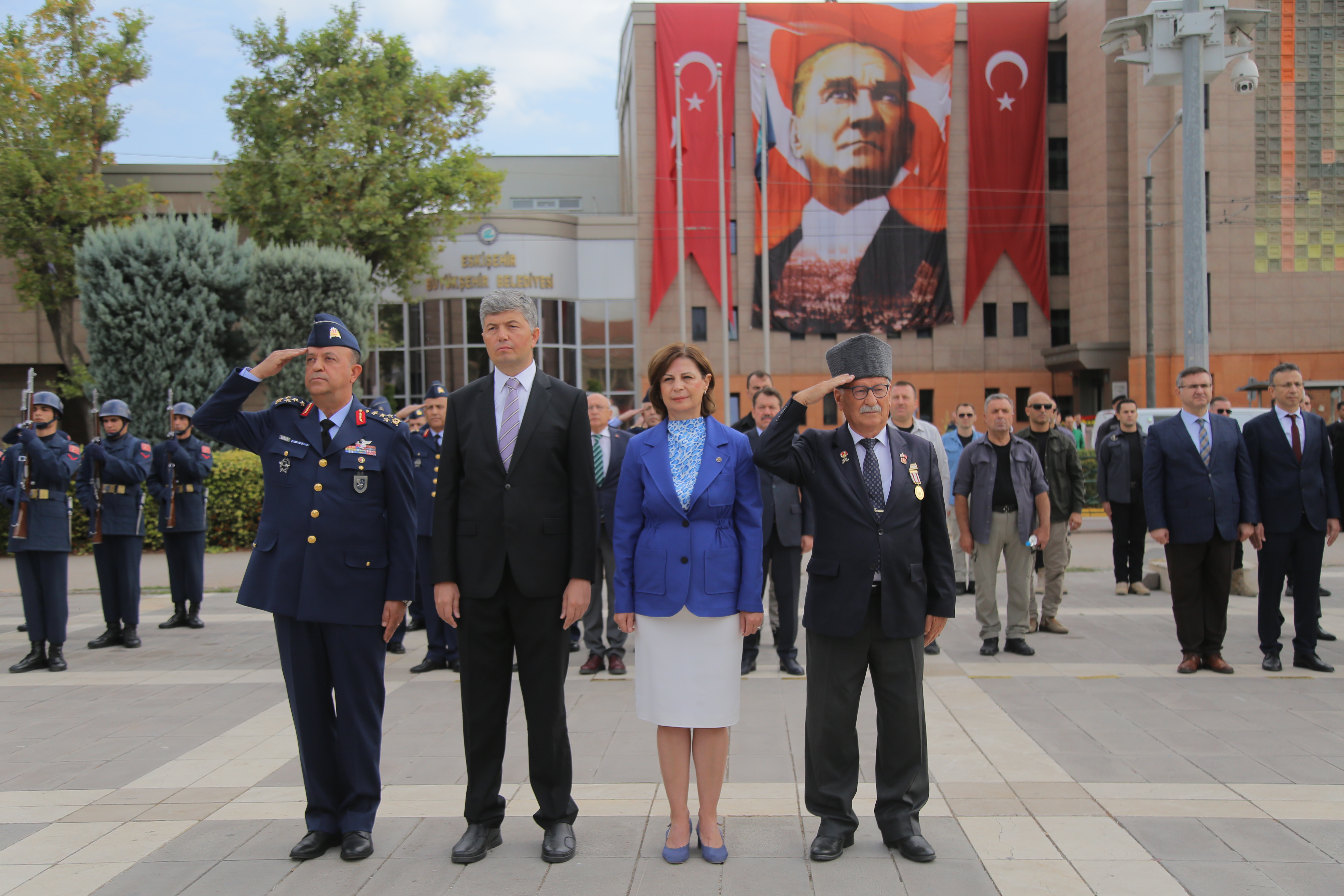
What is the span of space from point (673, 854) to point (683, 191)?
34194 millimetres

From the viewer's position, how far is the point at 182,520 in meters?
9.95

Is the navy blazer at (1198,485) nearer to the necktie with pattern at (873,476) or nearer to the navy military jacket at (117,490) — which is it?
the necktie with pattern at (873,476)

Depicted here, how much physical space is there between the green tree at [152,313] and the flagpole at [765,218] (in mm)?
16469

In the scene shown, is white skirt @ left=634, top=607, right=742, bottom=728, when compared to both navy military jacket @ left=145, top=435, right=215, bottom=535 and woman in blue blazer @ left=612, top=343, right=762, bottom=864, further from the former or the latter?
navy military jacket @ left=145, top=435, right=215, bottom=535

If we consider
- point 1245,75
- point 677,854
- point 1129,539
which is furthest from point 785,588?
point 1245,75

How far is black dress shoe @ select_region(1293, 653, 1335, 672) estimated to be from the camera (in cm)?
700

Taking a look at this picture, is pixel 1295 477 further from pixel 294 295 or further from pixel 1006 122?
pixel 1006 122

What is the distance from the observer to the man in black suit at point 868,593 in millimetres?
3977

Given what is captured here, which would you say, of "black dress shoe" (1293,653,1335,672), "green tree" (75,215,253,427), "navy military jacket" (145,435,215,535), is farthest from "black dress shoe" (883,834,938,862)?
"green tree" (75,215,253,427)

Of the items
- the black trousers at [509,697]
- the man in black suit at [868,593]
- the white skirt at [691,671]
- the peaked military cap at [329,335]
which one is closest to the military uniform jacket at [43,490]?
the peaked military cap at [329,335]

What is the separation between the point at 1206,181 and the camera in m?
32.7

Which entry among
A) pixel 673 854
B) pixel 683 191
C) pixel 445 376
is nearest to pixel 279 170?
pixel 445 376

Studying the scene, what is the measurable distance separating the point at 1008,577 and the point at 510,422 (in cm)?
528

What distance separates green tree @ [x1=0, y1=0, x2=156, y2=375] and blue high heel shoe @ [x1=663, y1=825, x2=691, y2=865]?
28179 mm
